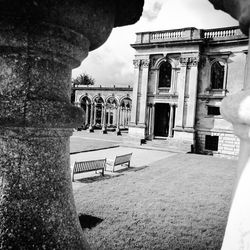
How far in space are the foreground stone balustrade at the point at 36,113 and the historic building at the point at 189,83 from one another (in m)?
20.1

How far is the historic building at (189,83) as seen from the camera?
67.4 feet

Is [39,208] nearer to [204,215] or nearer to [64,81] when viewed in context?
[64,81]

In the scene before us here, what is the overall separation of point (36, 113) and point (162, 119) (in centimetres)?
2351

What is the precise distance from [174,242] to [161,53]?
20067 millimetres

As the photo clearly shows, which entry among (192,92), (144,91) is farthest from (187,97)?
(144,91)

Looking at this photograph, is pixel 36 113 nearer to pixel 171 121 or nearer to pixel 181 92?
pixel 181 92

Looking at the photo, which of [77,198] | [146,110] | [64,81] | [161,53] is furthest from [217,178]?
[161,53]

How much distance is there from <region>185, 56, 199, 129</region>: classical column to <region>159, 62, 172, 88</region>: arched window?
6.98ft

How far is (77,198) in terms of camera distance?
6957 mm

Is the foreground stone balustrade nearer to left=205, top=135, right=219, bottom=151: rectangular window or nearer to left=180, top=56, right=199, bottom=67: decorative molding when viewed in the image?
left=205, top=135, right=219, bottom=151: rectangular window

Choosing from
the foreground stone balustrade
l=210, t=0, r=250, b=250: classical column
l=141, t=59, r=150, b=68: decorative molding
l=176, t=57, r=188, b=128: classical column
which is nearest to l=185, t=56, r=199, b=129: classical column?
l=176, t=57, r=188, b=128: classical column

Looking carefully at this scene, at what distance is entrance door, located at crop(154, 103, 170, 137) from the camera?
2431 cm

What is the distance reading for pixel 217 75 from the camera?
2153cm

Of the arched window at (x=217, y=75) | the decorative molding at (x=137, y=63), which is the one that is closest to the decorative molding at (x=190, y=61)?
the arched window at (x=217, y=75)
